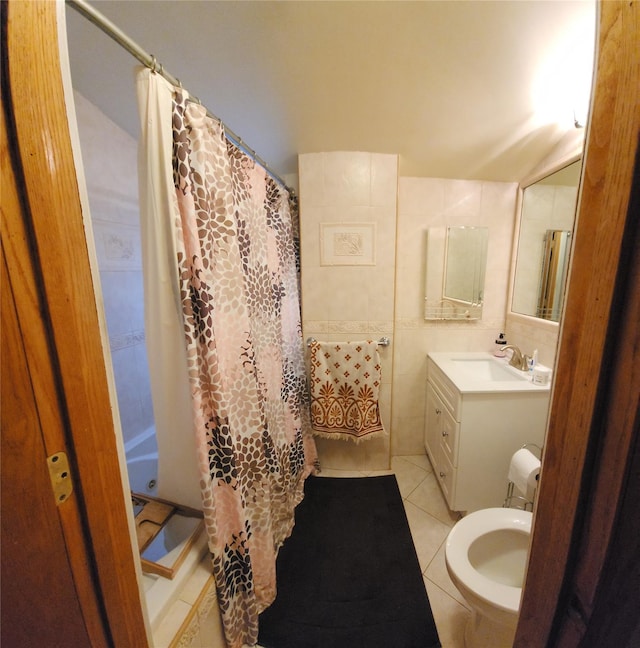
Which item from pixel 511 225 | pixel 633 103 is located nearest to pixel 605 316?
pixel 633 103

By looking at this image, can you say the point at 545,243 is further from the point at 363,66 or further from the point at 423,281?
the point at 363,66

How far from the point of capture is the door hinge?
0.36 meters

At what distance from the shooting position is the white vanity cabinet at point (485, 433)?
4.32ft

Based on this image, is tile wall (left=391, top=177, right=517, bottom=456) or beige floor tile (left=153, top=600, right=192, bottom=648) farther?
tile wall (left=391, top=177, right=517, bottom=456)

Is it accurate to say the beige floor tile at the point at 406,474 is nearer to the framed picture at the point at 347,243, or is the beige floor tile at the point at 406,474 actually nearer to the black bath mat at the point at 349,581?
the black bath mat at the point at 349,581

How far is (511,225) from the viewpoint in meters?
1.78

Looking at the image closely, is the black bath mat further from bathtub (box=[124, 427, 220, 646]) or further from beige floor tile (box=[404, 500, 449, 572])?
bathtub (box=[124, 427, 220, 646])

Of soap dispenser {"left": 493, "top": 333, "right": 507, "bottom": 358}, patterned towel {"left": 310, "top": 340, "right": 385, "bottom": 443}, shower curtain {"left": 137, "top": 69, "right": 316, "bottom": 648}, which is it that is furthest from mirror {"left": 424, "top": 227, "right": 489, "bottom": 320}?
shower curtain {"left": 137, "top": 69, "right": 316, "bottom": 648}

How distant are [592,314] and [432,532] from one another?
1633 mm

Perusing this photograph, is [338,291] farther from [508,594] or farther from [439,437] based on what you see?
[508,594]

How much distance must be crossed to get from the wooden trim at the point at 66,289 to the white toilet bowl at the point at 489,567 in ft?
3.38

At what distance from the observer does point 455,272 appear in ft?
5.92

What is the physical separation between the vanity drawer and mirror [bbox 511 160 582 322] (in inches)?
27.4

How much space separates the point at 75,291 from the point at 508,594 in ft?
4.78
